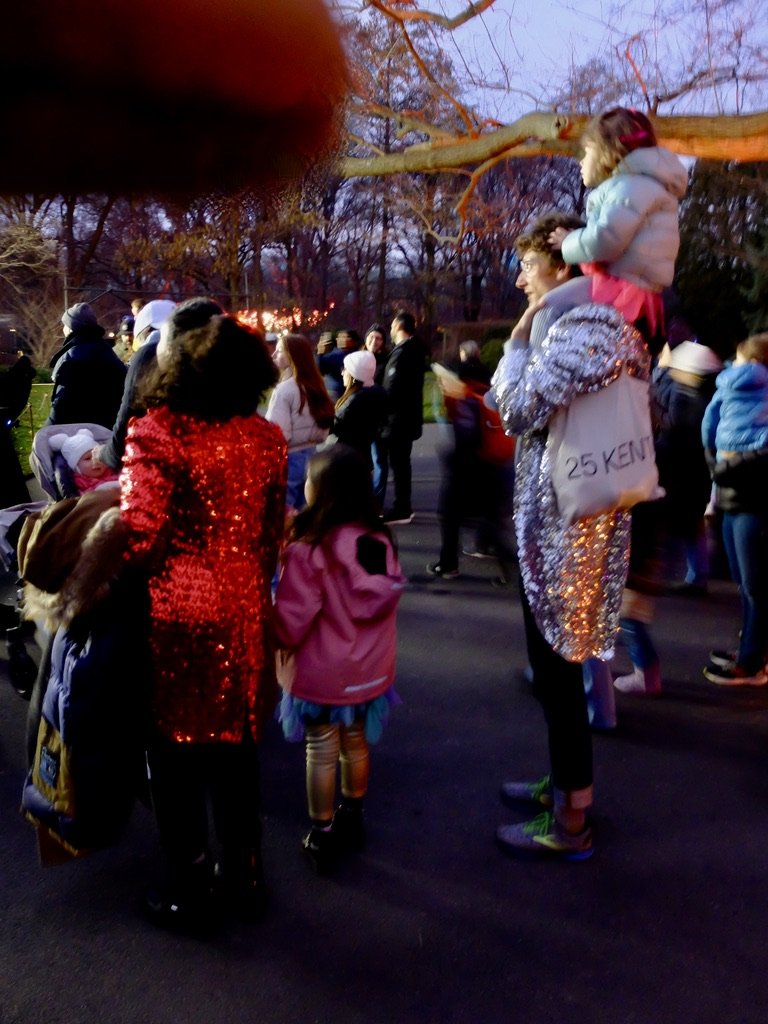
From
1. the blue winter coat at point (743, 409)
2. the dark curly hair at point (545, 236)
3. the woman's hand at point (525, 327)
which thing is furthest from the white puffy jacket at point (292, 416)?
the woman's hand at point (525, 327)

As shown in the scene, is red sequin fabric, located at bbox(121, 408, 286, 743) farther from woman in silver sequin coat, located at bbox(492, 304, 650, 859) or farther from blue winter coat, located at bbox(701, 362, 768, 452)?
blue winter coat, located at bbox(701, 362, 768, 452)

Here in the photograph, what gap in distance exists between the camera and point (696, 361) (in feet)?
17.6

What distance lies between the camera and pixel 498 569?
20.2 feet

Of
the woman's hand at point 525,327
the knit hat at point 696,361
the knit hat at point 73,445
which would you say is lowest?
the knit hat at point 73,445

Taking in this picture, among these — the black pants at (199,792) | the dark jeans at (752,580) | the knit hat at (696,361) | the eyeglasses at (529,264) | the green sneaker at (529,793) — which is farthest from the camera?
the knit hat at (696,361)

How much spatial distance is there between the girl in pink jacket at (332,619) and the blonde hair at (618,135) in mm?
1121

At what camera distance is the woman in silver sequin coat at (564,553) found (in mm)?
2256

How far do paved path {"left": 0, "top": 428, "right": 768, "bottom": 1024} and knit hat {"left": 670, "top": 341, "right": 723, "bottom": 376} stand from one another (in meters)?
2.40

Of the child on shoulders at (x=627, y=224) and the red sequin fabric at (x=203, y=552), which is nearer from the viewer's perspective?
the red sequin fabric at (x=203, y=552)

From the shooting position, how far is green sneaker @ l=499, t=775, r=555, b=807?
10.1 feet

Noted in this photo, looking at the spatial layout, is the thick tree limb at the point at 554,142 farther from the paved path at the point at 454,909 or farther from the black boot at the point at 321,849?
the black boot at the point at 321,849

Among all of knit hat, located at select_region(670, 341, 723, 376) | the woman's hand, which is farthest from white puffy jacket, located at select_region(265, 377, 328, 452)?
the woman's hand

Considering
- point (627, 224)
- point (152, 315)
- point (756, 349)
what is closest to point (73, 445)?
point (152, 315)

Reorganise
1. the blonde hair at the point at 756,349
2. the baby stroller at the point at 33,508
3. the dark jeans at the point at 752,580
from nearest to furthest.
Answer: the baby stroller at the point at 33,508
the dark jeans at the point at 752,580
the blonde hair at the point at 756,349
